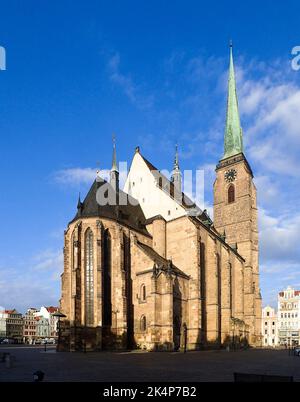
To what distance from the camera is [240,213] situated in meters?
62.8

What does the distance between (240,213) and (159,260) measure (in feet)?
75.7

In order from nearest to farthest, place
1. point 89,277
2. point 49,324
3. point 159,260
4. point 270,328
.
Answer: point 89,277 < point 159,260 < point 270,328 < point 49,324

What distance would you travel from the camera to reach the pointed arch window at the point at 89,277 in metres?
39.5

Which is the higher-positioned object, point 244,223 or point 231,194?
point 231,194

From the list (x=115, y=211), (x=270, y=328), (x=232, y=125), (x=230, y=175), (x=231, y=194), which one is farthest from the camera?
(x=270, y=328)

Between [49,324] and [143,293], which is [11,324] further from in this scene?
[143,293]

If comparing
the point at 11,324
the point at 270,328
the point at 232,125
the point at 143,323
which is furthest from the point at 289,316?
the point at 11,324

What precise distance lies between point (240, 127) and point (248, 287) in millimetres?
25138

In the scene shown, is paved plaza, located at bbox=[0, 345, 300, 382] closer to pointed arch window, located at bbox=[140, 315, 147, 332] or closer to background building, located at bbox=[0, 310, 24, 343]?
pointed arch window, located at bbox=[140, 315, 147, 332]

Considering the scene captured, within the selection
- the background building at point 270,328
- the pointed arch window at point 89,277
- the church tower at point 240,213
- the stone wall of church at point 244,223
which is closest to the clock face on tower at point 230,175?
the church tower at point 240,213

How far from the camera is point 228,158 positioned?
6631 centimetres

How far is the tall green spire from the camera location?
6729 cm

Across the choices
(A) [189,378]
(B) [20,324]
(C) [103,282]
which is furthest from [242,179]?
(B) [20,324]
